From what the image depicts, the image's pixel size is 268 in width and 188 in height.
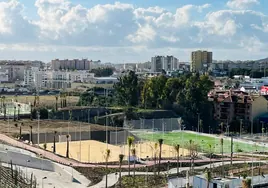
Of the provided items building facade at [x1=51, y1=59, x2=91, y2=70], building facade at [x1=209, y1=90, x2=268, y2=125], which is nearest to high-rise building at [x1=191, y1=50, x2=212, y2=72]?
building facade at [x1=51, y1=59, x2=91, y2=70]

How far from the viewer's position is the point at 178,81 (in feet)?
179

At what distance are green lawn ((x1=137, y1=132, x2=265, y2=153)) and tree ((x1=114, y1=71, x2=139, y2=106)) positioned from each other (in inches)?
573

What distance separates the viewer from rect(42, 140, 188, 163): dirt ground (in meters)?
32.2

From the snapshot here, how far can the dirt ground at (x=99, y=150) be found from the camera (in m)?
32.2

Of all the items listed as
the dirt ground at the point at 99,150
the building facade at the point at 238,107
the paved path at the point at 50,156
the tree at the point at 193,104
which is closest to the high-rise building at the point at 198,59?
the building facade at the point at 238,107

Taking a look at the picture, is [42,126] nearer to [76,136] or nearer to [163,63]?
[76,136]

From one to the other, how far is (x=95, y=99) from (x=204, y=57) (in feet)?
272

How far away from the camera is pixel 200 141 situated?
3994cm

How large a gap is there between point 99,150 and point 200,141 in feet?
31.1

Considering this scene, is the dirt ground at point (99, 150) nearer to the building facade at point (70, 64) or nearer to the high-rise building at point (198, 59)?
the high-rise building at point (198, 59)

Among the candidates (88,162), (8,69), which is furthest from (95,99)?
(8,69)

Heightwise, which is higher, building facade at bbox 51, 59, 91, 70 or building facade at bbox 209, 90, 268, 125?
building facade at bbox 51, 59, 91, 70

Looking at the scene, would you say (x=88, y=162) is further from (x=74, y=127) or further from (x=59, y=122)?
(x=59, y=122)

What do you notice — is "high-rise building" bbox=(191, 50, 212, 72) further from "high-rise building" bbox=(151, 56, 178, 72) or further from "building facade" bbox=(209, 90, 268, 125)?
"building facade" bbox=(209, 90, 268, 125)
